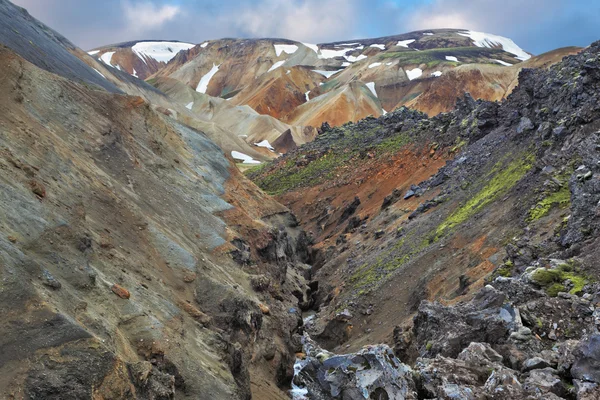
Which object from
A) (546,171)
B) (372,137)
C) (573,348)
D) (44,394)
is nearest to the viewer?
(44,394)

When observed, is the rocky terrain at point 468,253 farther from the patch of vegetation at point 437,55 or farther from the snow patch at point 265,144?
→ the patch of vegetation at point 437,55

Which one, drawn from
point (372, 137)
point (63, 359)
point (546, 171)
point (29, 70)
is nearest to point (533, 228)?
point (546, 171)

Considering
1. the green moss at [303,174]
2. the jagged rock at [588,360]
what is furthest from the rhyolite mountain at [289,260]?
the green moss at [303,174]

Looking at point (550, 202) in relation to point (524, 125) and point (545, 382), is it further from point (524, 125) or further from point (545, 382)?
point (545, 382)

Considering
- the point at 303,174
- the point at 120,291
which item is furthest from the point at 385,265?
the point at 303,174

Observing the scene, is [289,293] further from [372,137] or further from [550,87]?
[372,137]
